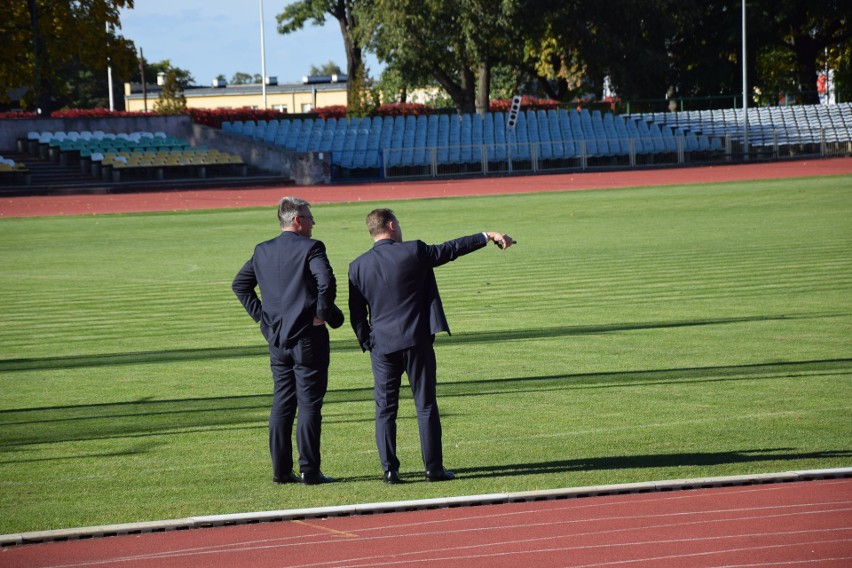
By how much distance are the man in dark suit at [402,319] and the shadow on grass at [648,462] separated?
0.47 meters

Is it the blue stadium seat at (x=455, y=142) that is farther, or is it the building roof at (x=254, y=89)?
the building roof at (x=254, y=89)

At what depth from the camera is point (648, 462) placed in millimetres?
7566

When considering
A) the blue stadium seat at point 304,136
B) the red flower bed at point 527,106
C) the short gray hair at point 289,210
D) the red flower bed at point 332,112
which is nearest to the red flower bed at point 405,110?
the red flower bed at point 332,112

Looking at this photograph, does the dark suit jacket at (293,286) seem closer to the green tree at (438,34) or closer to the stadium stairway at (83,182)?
the stadium stairway at (83,182)

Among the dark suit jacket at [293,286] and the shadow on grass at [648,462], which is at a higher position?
the dark suit jacket at [293,286]

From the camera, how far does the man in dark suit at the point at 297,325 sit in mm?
7207

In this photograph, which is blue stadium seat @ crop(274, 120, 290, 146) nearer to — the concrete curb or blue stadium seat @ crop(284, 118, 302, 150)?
blue stadium seat @ crop(284, 118, 302, 150)

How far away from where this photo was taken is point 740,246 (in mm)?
20938

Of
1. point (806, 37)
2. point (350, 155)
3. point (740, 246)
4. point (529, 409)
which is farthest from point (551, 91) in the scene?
point (529, 409)

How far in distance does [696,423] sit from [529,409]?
4.57ft

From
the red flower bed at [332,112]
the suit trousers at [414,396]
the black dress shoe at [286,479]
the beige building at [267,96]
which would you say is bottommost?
the black dress shoe at [286,479]

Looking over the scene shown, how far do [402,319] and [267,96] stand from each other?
388ft

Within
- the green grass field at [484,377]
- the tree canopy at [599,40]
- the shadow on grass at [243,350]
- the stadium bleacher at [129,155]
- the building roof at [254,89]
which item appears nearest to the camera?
the green grass field at [484,377]

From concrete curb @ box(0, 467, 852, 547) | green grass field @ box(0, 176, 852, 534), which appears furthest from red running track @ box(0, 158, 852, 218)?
concrete curb @ box(0, 467, 852, 547)
